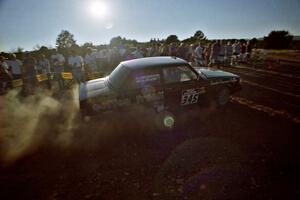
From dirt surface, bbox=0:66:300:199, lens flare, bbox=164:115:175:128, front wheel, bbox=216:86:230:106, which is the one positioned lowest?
dirt surface, bbox=0:66:300:199

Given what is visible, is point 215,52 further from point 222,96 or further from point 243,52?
point 222,96

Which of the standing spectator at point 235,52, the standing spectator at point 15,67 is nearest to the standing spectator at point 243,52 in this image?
the standing spectator at point 235,52

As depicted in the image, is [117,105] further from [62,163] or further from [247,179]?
[247,179]

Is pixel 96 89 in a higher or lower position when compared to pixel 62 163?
higher

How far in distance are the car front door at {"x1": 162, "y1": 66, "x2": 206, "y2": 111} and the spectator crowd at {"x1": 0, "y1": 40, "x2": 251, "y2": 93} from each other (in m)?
5.84

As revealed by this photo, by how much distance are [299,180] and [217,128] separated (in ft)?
5.68

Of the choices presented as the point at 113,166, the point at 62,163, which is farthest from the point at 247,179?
the point at 62,163

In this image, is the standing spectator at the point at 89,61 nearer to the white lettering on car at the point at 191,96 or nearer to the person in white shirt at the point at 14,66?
the person in white shirt at the point at 14,66

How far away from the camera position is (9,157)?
3.49m

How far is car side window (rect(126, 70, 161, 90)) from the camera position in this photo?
12.9 feet

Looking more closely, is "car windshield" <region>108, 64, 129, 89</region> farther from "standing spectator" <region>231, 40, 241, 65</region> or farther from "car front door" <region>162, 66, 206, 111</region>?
"standing spectator" <region>231, 40, 241, 65</region>

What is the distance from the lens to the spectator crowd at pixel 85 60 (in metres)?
8.17

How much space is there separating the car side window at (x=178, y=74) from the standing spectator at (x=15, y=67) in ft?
26.5

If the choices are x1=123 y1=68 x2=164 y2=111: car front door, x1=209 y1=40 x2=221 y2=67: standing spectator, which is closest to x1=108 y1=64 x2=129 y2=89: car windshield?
x1=123 y1=68 x2=164 y2=111: car front door
